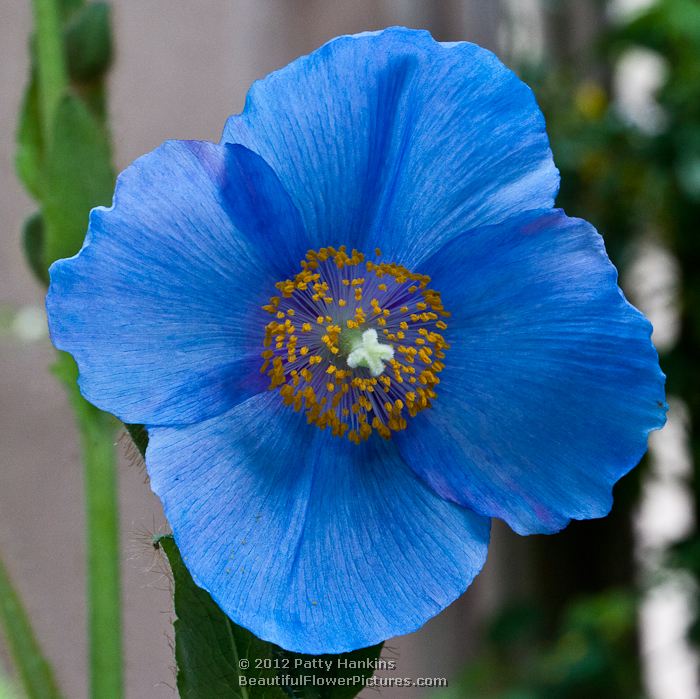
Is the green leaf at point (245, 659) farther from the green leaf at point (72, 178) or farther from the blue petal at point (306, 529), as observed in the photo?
the green leaf at point (72, 178)

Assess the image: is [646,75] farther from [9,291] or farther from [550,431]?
[550,431]

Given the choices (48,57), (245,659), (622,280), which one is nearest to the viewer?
(245,659)

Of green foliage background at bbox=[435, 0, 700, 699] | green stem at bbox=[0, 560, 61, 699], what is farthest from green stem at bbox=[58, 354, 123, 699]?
green foliage background at bbox=[435, 0, 700, 699]

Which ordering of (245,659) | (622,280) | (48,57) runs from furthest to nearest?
1. (622,280)
2. (48,57)
3. (245,659)

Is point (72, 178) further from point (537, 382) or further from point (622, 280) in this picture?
point (622, 280)

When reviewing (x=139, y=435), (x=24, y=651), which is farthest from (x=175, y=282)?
(x=24, y=651)

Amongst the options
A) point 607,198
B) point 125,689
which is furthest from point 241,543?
point 607,198
